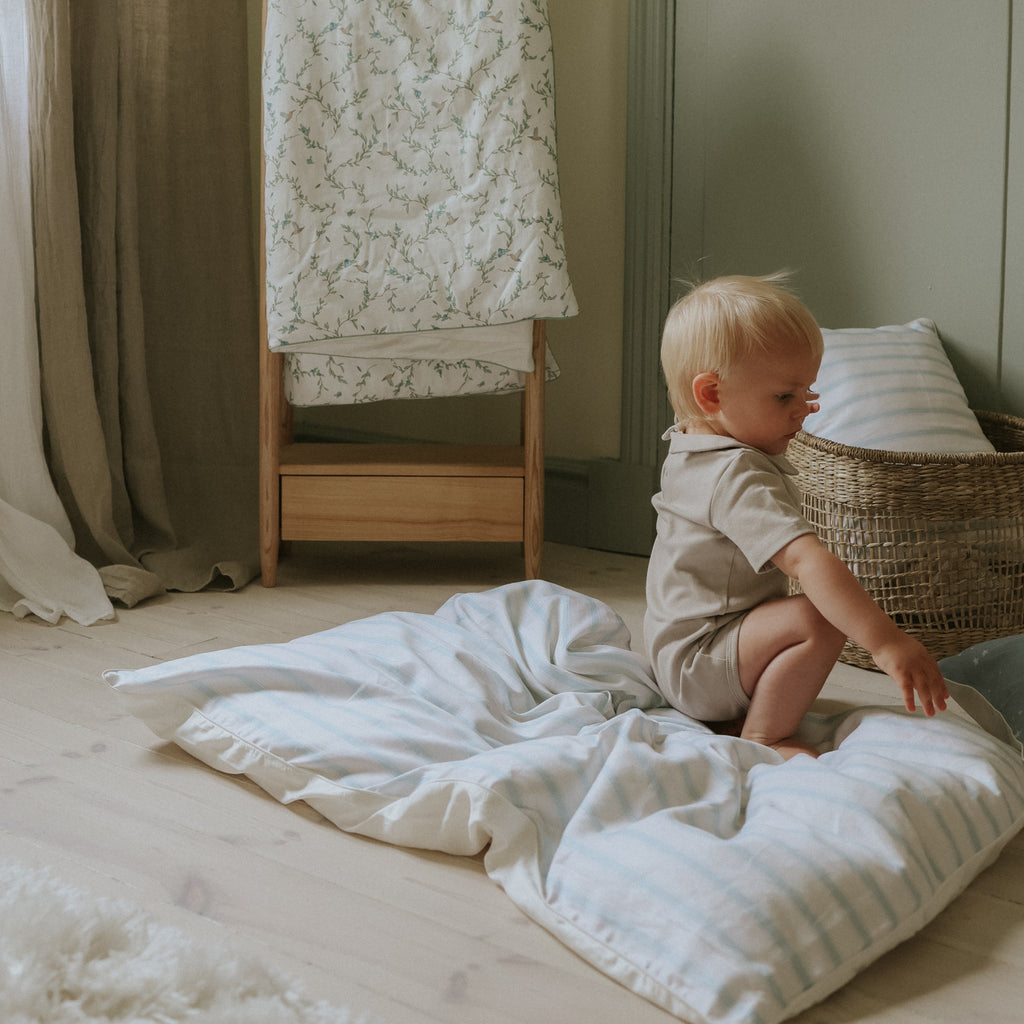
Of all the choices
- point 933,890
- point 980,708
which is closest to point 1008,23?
point 980,708

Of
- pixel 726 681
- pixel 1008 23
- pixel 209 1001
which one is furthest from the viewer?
pixel 1008 23

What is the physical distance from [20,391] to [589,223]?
44.0 inches

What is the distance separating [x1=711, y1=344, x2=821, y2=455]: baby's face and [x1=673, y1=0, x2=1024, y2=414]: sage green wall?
0.80 metres

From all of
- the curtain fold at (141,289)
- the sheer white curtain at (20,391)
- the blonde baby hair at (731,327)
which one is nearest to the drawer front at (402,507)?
the curtain fold at (141,289)

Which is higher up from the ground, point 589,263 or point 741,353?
point 589,263

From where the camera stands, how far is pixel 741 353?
3.91 ft

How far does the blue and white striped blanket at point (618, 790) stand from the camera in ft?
2.73

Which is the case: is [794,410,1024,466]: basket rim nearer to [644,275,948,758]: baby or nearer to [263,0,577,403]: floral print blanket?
[644,275,948,758]: baby

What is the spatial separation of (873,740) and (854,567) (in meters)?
0.46

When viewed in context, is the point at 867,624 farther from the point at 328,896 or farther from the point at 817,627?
the point at 328,896

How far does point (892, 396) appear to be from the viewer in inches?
66.4

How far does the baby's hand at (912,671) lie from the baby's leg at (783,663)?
10cm

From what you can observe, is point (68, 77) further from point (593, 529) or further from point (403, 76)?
point (593, 529)

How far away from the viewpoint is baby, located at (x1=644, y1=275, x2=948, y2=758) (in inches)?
46.1
